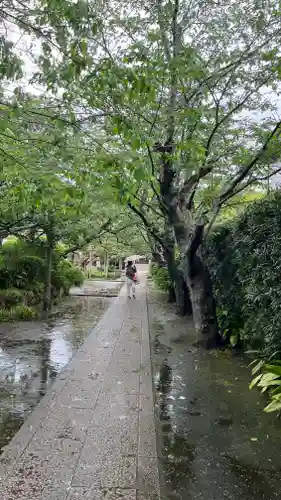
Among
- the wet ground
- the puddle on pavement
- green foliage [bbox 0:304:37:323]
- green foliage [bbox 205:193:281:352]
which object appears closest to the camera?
the wet ground

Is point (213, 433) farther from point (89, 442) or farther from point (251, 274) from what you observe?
point (251, 274)

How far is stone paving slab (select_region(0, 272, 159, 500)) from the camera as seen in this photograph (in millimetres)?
3385

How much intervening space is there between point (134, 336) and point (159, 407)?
472 cm

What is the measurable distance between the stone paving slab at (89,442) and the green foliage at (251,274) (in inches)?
82.9

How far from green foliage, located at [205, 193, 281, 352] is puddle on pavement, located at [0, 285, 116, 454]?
11.4ft

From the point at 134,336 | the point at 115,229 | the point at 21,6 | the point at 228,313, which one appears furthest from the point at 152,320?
the point at 21,6

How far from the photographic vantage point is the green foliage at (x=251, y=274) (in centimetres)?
627

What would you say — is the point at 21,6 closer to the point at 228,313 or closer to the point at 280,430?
the point at 280,430

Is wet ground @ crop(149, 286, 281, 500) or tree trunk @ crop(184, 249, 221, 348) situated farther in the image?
tree trunk @ crop(184, 249, 221, 348)

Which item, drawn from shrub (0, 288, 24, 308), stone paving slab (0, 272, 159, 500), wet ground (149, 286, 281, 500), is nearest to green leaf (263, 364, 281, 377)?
wet ground (149, 286, 281, 500)

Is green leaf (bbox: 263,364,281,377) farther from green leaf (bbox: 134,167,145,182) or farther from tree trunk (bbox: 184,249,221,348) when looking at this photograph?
green leaf (bbox: 134,167,145,182)

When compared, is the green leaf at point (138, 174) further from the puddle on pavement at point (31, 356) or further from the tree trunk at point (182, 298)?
the tree trunk at point (182, 298)

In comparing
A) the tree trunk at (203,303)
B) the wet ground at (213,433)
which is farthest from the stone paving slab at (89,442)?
the tree trunk at (203,303)

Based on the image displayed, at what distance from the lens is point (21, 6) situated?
3.81m
